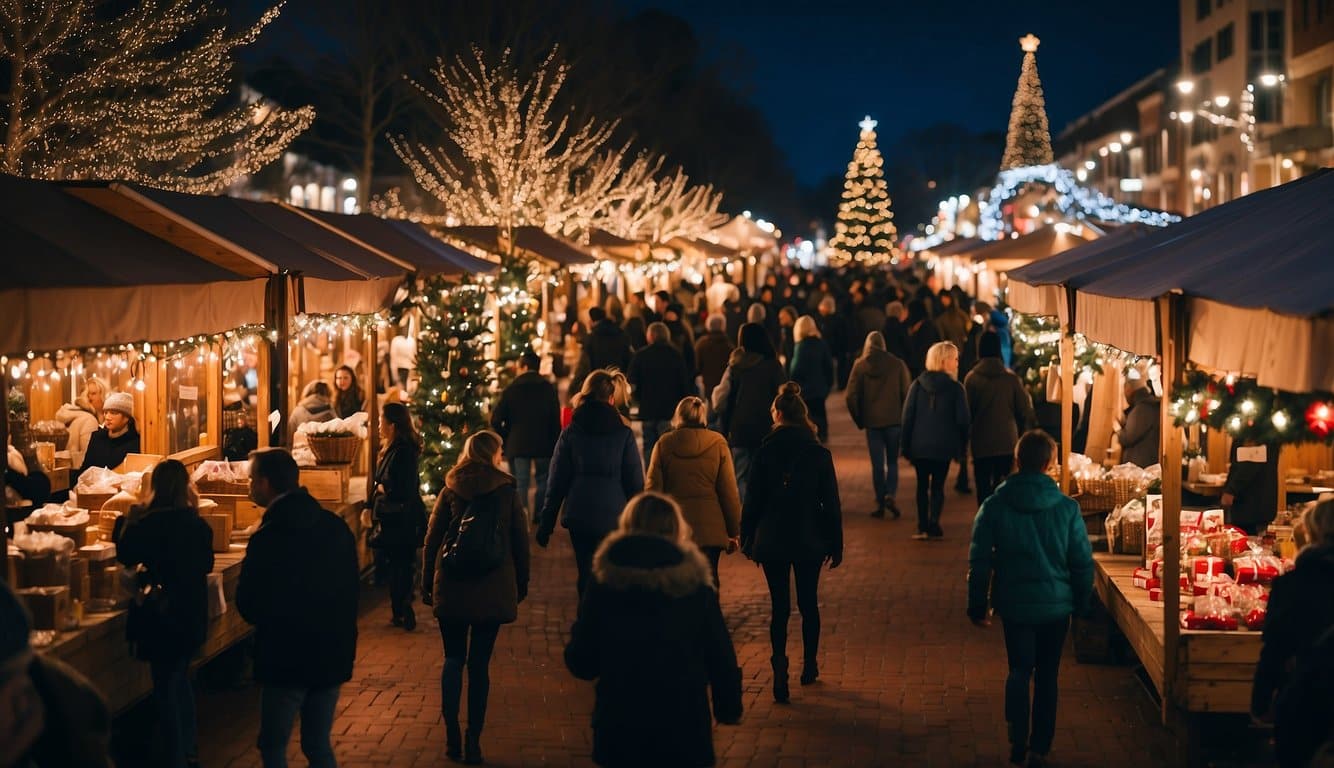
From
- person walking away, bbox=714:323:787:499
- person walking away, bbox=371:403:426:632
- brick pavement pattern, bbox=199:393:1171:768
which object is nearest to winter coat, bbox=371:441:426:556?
person walking away, bbox=371:403:426:632

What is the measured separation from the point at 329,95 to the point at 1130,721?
41.8 m

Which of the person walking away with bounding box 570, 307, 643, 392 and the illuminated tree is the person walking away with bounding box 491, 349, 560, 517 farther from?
the illuminated tree

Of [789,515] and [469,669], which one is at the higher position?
[789,515]

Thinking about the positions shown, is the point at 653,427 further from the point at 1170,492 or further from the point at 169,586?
A: the point at 169,586

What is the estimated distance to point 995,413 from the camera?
45.9 ft

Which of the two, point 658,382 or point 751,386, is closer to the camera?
point 751,386

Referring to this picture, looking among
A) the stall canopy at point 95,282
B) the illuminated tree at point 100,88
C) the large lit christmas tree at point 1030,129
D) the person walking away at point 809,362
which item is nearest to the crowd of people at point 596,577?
the stall canopy at point 95,282

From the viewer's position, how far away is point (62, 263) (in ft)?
26.0

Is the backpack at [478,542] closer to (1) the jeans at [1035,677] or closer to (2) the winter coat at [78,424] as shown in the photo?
(1) the jeans at [1035,677]

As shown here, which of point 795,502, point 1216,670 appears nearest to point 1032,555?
point 1216,670

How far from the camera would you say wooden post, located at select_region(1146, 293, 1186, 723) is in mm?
7602

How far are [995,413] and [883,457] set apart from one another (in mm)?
2030

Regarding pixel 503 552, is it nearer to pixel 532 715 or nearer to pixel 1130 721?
pixel 532 715

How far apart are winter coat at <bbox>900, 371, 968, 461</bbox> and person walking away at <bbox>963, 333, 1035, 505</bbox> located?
0.14 meters
